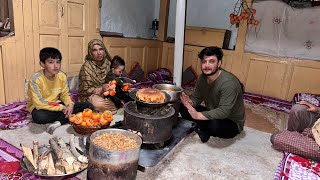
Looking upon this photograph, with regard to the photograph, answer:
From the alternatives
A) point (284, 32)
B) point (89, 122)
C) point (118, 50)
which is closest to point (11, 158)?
point (89, 122)

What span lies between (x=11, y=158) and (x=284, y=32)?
20.1ft

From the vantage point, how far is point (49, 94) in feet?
10.7

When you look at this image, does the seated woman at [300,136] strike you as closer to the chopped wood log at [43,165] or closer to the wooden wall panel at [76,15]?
the chopped wood log at [43,165]

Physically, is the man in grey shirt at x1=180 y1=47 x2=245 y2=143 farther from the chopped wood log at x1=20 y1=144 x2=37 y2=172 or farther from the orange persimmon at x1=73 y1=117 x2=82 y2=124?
the chopped wood log at x1=20 y1=144 x2=37 y2=172

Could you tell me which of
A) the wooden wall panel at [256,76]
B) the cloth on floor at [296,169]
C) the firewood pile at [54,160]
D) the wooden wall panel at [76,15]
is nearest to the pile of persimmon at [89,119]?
the firewood pile at [54,160]

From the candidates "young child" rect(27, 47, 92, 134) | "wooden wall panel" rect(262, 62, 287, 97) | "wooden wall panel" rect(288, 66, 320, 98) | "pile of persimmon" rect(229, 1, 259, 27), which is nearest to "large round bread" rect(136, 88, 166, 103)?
"young child" rect(27, 47, 92, 134)

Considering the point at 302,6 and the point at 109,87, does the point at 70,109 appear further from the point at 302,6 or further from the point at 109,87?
the point at 302,6

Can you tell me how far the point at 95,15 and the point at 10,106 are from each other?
98.4 inches

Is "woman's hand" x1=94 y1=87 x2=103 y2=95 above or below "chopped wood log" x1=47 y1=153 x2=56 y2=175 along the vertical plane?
above

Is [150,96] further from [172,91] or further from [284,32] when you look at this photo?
[284,32]

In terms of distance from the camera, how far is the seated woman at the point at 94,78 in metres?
3.86

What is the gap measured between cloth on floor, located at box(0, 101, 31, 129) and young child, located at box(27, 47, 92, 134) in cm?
20

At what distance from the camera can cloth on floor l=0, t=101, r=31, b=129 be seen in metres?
3.14

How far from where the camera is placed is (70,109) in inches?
128
